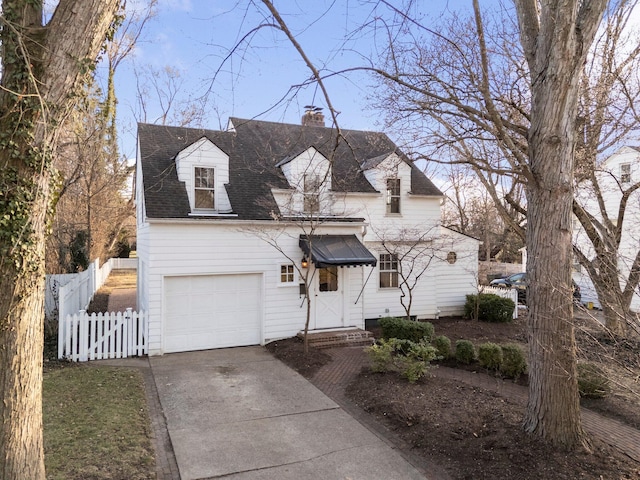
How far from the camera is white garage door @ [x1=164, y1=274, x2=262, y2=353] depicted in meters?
11.4

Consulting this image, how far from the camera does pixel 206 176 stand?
12.6 meters

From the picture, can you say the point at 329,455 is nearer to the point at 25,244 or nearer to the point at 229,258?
the point at 25,244

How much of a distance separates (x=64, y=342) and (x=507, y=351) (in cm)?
1066

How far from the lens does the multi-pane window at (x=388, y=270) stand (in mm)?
15078

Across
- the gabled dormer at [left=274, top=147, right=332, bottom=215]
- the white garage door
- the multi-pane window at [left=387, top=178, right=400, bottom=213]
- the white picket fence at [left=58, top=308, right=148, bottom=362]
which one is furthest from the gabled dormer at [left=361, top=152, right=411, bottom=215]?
the white picket fence at [left=58, top=308, right=148, bottom=362]

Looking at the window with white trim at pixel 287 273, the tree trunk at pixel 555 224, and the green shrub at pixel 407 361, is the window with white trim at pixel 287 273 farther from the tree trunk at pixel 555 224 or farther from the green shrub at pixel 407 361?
the tree trunk at pixel 555 224

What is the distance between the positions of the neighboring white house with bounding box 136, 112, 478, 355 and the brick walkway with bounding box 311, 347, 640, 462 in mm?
2331

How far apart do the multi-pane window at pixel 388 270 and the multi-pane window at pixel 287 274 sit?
3777 millimetres

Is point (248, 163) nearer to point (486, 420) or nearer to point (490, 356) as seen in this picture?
point (490, 356)

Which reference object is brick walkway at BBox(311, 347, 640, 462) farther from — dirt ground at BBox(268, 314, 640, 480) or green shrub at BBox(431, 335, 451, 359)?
green shrub at BBox(431, 335, 451, 359)

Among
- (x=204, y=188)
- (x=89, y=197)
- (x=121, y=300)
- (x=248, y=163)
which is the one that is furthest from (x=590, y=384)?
(x=89, y=197)

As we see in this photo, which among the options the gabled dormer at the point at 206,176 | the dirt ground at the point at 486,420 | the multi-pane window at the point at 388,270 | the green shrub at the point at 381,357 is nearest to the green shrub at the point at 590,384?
the dirt ground at the point at 486,420

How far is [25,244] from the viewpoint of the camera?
369cm

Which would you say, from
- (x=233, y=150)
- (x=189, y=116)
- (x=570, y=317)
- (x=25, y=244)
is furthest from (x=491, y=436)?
(x=189, y=116)
